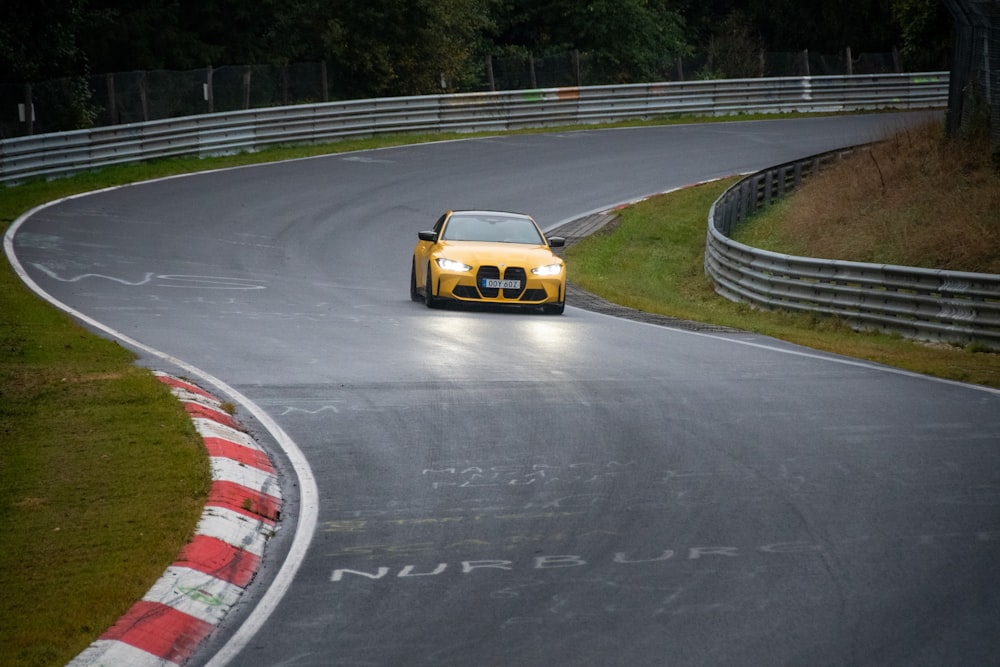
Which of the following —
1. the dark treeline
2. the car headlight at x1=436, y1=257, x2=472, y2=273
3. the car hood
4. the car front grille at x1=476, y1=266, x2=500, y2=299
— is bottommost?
the car front grille at x1=476, y1=266, x2=500, y2=299

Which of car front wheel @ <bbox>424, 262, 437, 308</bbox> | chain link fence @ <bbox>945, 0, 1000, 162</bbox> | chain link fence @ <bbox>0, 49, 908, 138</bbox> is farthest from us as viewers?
chain link fence @ <bbox>0, 49, 908, 138</bbox>

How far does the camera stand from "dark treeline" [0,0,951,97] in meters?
41.0

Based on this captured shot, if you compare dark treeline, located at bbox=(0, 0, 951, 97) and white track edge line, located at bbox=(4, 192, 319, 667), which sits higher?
dark treeline, located at bbox=(0, 0, 951, 97)

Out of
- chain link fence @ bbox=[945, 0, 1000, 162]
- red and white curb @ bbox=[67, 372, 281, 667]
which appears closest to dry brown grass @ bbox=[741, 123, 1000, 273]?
chain link fence @ bbox=[945, 0, 1000, 162]

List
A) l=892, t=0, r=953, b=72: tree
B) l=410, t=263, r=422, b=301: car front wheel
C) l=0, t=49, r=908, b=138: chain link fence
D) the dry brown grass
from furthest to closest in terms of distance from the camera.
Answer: l=892, t=0, r=953, b=72: tree, l=0, t=49, r=908, b=138: chain link fence, the dry brown grass, l=410, t=263, r=422, b=301: car front wheel

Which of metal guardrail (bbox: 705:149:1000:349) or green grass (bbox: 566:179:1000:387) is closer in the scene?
green grass (bbox: 566:179:1000:387)

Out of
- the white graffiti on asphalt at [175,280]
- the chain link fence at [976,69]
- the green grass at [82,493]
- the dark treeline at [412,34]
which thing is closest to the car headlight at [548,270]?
the white graffiti on asphalt at [175,280]

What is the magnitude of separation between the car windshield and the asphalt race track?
1353 millimetres

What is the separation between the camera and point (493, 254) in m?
19.2

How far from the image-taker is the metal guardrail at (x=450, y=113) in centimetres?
3353

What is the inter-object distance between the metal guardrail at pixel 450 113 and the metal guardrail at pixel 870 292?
16.4 meters

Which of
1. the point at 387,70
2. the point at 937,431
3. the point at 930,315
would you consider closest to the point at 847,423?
the point at 937,431

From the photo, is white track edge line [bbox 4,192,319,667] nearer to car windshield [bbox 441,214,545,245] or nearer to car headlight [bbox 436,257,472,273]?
car headlight [bbox 436,257,472,273]

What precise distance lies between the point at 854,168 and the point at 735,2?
43482 millimetres
